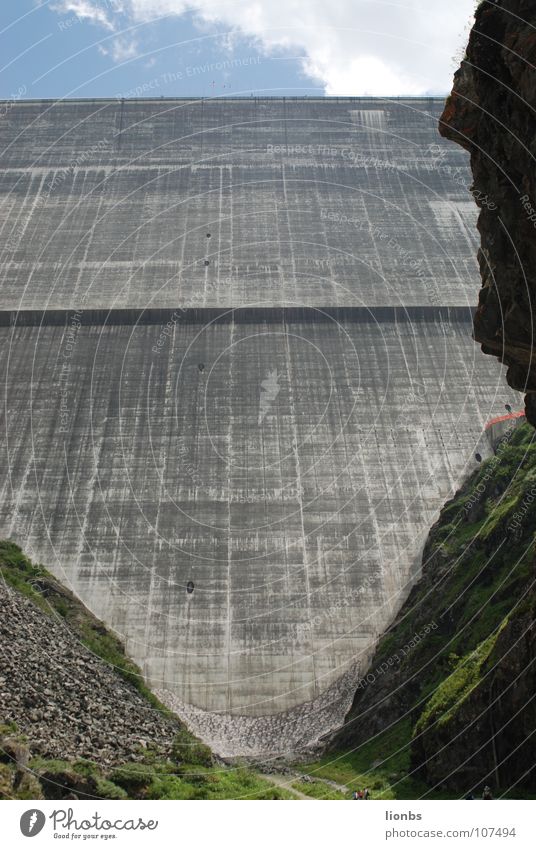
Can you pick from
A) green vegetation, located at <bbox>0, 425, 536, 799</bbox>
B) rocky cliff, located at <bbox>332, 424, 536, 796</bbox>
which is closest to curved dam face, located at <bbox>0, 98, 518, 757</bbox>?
green vegetation, located at <bbox>0, 425, 536, 799</bbox>

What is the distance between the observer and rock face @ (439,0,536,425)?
18.0 m

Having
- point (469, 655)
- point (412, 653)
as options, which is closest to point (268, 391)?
point (412, 653)

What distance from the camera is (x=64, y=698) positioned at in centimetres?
2620

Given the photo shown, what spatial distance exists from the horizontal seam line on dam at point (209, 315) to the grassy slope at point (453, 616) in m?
17.3

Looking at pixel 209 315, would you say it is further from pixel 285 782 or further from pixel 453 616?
pixel 285 782

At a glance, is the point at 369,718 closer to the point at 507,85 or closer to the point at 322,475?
the point at 322,475

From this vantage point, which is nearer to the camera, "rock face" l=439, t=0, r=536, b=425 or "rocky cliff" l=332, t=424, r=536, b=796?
"rock face" l=439, t=0, r=536, b=425

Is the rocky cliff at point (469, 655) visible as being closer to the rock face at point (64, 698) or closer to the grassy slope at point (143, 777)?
the grassy slope at point (143, 777)

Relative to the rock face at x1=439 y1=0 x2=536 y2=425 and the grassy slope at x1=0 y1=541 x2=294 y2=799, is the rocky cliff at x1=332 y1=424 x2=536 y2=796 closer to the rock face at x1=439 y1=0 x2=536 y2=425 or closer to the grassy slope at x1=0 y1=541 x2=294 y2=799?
the grassy slope at x1=0 y1=541 x2=294 y2=799

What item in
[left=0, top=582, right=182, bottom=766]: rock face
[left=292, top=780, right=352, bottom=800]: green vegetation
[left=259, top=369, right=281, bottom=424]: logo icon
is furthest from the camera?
[left=259, top=369, right=281, bottom=424]: logo icon

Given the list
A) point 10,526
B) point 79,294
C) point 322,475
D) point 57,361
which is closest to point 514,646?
point 322,475

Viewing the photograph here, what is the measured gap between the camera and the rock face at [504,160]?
18.0 meters
